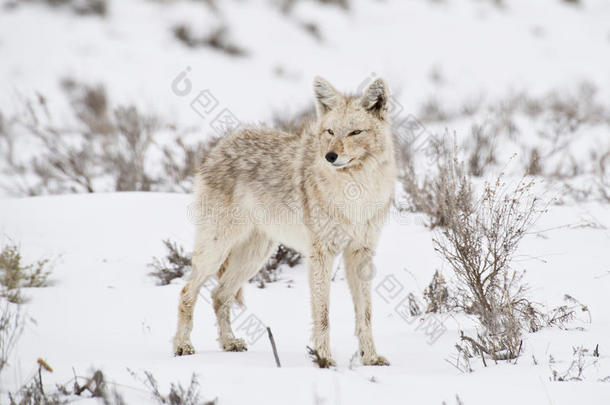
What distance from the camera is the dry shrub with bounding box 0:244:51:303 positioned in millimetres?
4557

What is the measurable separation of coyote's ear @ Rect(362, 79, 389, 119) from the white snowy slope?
6.03ft

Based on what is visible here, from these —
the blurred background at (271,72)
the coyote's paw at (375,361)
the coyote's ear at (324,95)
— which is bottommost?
the coyote's paw at (375,361)

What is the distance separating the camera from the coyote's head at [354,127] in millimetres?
3523

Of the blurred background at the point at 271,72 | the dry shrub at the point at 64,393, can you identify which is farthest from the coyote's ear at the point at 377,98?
the blurred background at the point at 271,72

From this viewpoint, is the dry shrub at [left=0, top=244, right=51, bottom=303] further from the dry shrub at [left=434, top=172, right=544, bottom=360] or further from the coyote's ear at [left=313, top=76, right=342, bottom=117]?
the dry shrub at [left=434, top=172, right=544, bottom=360]

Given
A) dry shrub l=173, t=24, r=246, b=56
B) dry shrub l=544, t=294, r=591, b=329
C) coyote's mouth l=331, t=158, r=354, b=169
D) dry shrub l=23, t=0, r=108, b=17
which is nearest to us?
coyote's mouth l=331, t=158, r=354, b=169

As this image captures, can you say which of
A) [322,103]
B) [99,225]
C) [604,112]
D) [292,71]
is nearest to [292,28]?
[292,71]

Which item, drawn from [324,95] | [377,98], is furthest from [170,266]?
[377,98]

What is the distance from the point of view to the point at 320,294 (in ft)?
12.2

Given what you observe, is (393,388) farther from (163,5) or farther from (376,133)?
(163,5)

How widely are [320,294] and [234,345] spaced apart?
987 mm

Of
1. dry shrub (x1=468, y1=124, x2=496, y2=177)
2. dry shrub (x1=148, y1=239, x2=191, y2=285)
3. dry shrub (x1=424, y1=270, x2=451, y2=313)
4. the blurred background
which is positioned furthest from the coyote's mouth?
dry shrub (x1=468, y1=124, x2=496, y2=177)

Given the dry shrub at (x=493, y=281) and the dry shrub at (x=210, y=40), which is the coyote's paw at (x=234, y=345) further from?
the dry shrub at (x=210, y=40)

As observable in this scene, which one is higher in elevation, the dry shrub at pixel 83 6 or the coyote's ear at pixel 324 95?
the dry shrub at pixel 83 6
